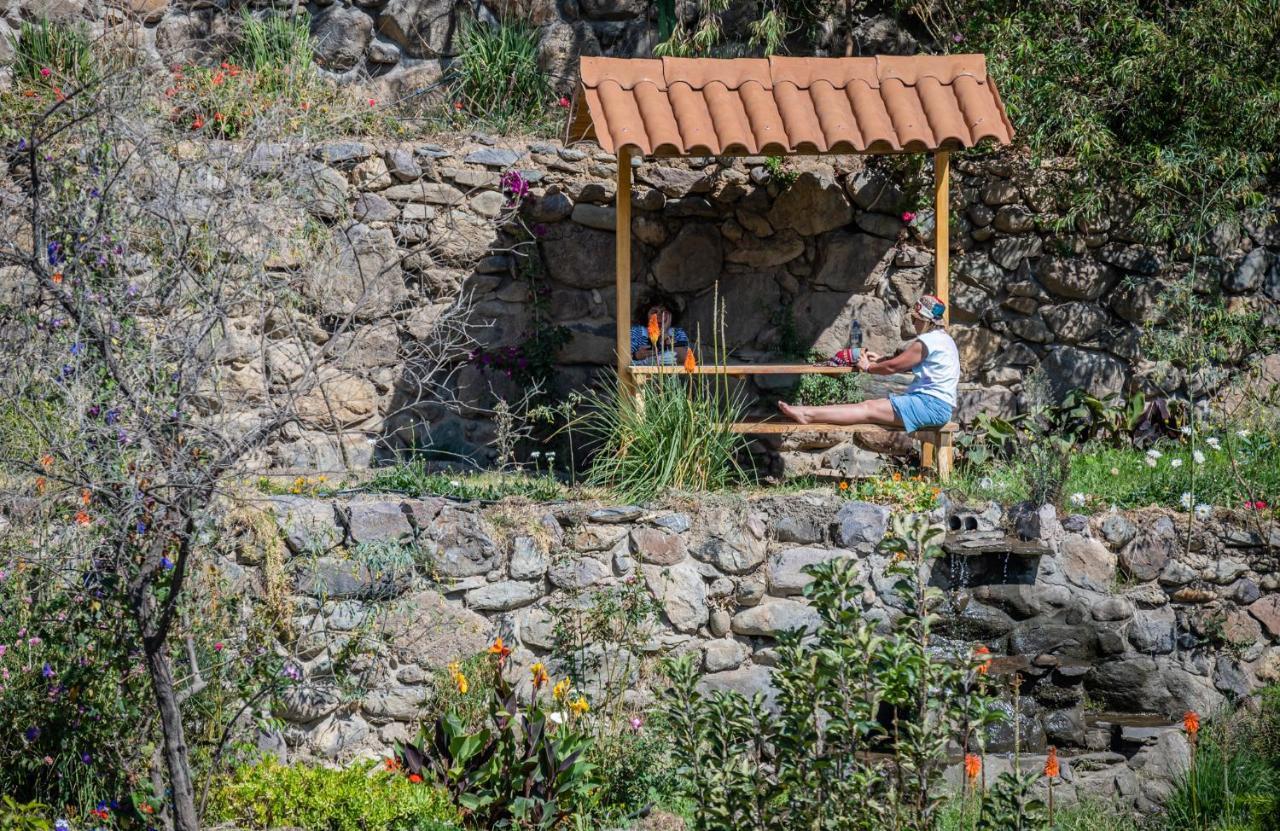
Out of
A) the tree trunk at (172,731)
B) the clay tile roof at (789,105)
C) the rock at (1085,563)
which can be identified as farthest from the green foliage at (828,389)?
the tree trunk at (172,731)

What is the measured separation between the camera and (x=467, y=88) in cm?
838

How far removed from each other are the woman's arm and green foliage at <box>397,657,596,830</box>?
2633 millimetres

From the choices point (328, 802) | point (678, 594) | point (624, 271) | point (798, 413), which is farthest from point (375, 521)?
point (798, 413)

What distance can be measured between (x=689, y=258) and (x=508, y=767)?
391 centimetres

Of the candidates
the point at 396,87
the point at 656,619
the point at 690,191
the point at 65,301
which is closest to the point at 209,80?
the point at 396,87

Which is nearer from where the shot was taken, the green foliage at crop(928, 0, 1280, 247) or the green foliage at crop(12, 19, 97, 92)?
the green foliage at crop(928, 0, 1280, 247)

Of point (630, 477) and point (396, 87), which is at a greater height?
point (396, 87)

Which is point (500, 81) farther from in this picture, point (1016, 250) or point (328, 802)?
point (328, 802)

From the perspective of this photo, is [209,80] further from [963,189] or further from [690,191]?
[963,189]

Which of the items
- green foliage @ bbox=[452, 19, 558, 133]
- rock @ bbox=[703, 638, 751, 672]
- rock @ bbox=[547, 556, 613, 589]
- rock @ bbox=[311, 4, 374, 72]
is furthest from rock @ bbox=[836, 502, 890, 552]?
rock @ bbox=[311, 4, 374, 72]

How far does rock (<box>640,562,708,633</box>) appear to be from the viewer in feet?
18.9

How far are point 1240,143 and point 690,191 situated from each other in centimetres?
336

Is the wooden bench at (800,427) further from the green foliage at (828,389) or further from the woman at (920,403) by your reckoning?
the green foliage at (828,389)

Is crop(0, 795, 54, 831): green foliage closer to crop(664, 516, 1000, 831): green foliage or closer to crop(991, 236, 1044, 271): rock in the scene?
crop(664, 516, 1000, 831): green foliage
